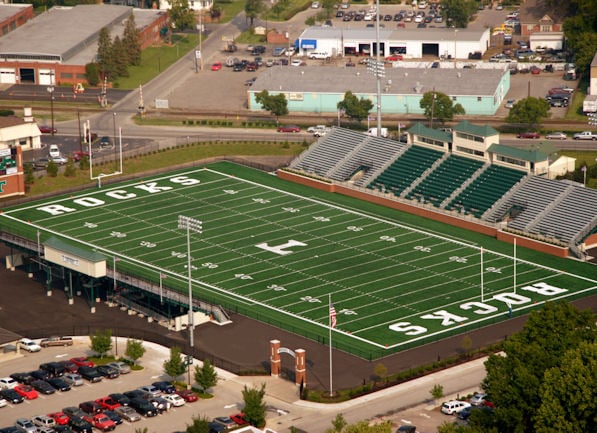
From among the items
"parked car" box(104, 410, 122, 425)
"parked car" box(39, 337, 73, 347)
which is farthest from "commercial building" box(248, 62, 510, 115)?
"parked car" box(104, 410, 122, 425)

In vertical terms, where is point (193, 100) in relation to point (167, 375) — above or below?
above

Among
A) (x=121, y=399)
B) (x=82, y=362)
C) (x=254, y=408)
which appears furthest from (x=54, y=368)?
(x=254, y=408)

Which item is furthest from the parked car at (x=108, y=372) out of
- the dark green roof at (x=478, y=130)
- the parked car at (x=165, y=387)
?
the dark green roof at (x=478, y=130)

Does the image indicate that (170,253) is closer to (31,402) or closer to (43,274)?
(43,274)

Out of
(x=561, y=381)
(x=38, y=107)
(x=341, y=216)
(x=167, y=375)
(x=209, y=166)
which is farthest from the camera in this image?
(x=38, y=107)

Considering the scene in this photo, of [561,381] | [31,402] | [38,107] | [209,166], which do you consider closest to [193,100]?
[38,107]

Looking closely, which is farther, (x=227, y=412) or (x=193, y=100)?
(x=193, y=100)

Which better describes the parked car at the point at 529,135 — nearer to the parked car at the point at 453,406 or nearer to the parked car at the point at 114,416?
the parked car at the point at 453,406
